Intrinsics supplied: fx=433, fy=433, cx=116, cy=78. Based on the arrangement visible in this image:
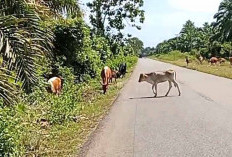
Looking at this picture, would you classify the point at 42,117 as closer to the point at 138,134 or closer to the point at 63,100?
the point at 63,100

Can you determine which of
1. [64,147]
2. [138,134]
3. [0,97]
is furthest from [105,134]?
[0,97]

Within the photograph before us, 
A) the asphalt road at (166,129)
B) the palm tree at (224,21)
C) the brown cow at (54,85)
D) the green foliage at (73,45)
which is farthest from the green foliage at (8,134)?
the palm tree at (224,21)

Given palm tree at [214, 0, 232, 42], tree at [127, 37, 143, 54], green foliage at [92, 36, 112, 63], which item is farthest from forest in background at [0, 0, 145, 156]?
palm tree at [214, 0, 232, 42]

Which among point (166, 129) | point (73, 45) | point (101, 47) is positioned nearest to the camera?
point (166, 129)

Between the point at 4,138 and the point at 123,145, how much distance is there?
2478 millimetres

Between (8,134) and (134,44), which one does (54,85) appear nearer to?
(8,134)

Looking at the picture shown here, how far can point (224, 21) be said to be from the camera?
72250 mm

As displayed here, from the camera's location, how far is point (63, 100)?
37.6ft

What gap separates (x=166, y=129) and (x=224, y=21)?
6597 centimetres

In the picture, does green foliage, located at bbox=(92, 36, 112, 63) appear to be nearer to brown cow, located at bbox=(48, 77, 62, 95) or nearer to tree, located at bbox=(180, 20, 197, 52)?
brown cow, located at bbox=(48, 77, 62, 95)

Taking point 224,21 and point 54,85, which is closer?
point 54,85

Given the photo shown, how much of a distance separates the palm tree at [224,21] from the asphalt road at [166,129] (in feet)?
189

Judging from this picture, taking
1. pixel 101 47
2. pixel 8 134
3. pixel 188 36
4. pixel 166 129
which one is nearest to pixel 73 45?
pixel 101 47

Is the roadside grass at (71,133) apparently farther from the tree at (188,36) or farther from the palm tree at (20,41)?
the tree at (188,36)
